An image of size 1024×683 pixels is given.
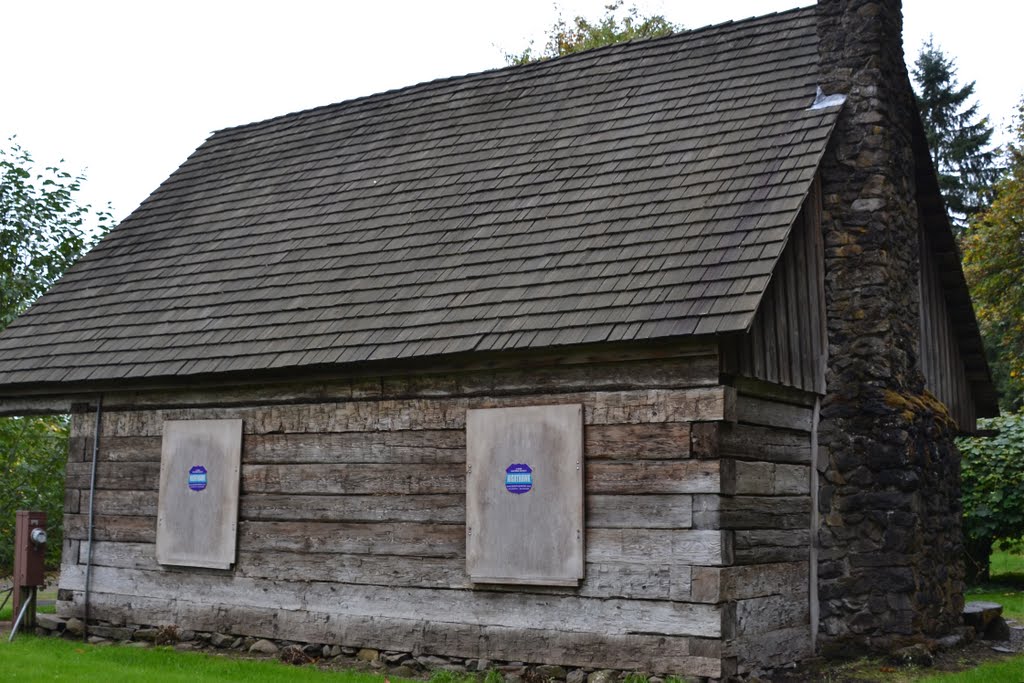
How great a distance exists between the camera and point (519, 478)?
9.07 metres

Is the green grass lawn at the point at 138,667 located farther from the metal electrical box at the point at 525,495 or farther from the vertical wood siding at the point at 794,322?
the vertical wood siding at the point at 794,322

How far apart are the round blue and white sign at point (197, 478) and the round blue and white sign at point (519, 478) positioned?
11.7 feet

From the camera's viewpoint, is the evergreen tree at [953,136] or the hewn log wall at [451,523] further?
the evergreen tree at [953,136]

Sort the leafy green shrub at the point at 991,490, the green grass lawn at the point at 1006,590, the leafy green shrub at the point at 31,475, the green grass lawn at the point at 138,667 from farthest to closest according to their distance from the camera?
the leafy green shrub at the point at 31,475, the leafy green shrub at the point at 991,490, the green grass lawn at the point at 1006,590, the green grass lawn at the point at 138,667

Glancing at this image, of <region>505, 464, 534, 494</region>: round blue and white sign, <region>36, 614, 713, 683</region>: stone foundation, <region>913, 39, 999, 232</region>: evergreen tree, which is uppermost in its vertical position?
<region>913, 39, 999, 232</region>: evergreen tree

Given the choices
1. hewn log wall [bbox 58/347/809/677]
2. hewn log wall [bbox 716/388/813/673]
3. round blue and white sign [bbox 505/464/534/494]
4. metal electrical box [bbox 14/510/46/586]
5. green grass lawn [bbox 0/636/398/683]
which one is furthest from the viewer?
metal electrical box [bbox 14/510/46/586]

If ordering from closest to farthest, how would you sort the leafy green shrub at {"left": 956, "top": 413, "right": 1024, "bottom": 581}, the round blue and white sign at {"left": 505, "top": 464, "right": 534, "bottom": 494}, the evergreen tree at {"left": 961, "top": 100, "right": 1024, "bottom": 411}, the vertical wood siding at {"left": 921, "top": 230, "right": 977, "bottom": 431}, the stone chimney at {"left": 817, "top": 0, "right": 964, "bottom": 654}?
the round blue and white sign at {"left": 505, "top": 464, "right": 534, "bottom": 494} → the stone chimney at {"left": 817, "top": 0, "right": 964, "bottom": 654} → the vertical wood siding at {"left": 921, "top": 230, "right": 977, "bottom": 431} → the leafy green shrub at {"left": 956, "top": 413, "right": 1024, "bottom": 581} → the evergreen tree at {"left": 961, "top": 100, "right": 1024, "bottom": 411}

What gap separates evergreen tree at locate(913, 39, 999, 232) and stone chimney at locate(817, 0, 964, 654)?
2668 centimetres

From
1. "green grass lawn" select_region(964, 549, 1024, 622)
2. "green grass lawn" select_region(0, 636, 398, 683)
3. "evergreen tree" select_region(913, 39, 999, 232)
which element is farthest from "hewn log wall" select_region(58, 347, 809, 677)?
"evergreen tree" select_region(913, 39, 999, 232)

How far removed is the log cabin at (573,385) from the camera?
8664 millimetres

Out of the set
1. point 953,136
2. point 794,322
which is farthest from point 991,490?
point 953,136

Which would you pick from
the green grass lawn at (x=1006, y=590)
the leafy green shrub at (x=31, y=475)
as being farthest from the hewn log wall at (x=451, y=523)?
the leafy green shrub at (x=31, y=475)

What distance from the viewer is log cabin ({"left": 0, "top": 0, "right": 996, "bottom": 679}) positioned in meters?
8.66

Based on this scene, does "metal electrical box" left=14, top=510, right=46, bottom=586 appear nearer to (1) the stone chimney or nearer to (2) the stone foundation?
(2) the stone foundation
